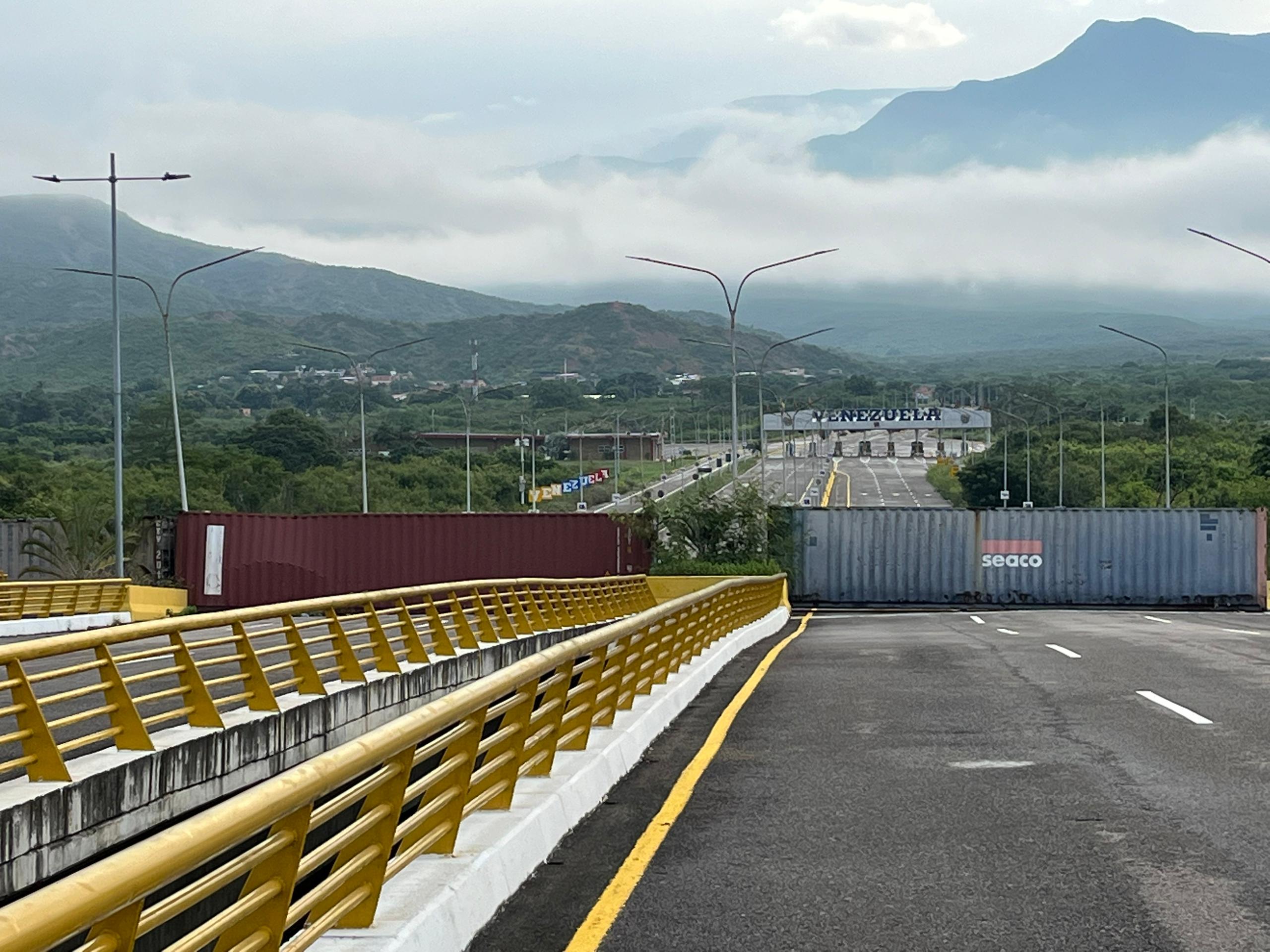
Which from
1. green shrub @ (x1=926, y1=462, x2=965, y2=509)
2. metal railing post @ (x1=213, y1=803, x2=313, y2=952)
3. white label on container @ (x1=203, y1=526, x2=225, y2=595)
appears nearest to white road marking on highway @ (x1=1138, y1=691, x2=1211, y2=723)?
metal railing post @ (x1=213, y1=803, x2=313, y2=952)

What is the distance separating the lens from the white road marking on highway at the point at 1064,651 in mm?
20750

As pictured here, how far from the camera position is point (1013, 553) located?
51969mm

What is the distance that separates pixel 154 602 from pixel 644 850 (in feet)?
132

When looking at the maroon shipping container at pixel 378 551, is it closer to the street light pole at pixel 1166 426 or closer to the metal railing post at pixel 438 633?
the street light pole at pixel 1166 426

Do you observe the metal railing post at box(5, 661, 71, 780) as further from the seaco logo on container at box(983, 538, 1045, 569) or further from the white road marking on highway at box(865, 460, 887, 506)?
the white road marking on highway at box(865, 460, 887, 506)

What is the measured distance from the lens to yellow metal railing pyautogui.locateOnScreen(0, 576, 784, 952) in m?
3.25

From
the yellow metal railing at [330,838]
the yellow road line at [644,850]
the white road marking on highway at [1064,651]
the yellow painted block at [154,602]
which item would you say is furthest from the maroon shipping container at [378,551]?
the yellow metal railing at [330,838]

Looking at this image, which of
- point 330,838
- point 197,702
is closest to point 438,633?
point 197,702

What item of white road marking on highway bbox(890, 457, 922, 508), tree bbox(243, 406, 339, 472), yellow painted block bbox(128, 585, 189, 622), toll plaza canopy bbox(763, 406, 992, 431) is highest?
toll plaza canopy bbox(763, 406, 992, 431)

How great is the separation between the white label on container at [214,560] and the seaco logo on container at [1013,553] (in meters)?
24.1

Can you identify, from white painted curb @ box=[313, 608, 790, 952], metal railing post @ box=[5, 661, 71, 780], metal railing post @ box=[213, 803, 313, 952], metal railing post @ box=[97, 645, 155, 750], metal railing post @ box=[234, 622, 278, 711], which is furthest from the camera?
metal railing post @ box=[234, 622, 278, 711]

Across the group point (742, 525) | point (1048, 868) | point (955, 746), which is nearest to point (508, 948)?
point (1048, 868)

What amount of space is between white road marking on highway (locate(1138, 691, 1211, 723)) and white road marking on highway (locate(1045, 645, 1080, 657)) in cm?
511

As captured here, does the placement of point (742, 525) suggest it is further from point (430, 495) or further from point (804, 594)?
point (430, 495)
